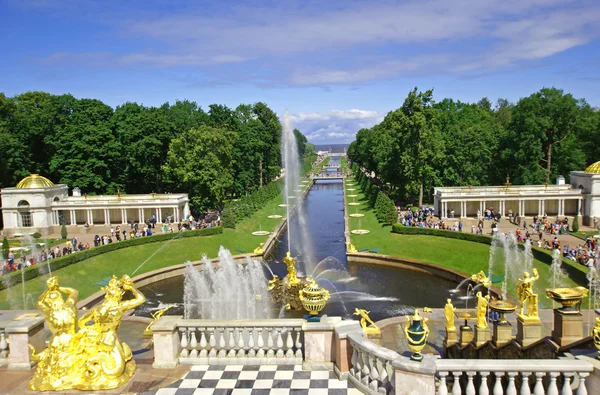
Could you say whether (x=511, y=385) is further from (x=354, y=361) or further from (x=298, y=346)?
(x=298, y=346)

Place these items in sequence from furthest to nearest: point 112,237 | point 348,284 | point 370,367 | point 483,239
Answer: point 112,237, point 483,239, point 348,284, point 370,367

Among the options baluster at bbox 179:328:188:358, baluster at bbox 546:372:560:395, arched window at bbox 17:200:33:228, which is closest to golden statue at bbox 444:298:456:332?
baluster at bbox 546:372:560:395

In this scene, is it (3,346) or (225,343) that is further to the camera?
(3,346)

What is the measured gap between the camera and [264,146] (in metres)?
89.5

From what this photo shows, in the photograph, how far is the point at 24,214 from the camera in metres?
56.6

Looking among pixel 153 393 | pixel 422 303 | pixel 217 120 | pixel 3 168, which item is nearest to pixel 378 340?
pixel 153 393

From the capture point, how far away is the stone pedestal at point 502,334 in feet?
47.9

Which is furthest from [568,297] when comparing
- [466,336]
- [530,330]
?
[466,336]

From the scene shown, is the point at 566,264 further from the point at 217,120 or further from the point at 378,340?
the point at 217,120

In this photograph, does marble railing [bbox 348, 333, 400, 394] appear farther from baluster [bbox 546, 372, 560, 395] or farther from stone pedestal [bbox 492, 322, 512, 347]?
stone pedestal [bbox 492, 322, 512, 347]

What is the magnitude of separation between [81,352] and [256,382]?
422 cm

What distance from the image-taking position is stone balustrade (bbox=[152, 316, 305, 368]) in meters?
13.0

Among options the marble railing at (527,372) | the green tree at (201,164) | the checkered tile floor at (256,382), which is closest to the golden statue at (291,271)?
the checkered tile floor at (256,382)

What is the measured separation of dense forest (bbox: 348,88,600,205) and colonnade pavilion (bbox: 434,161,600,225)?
3974 millimetres
